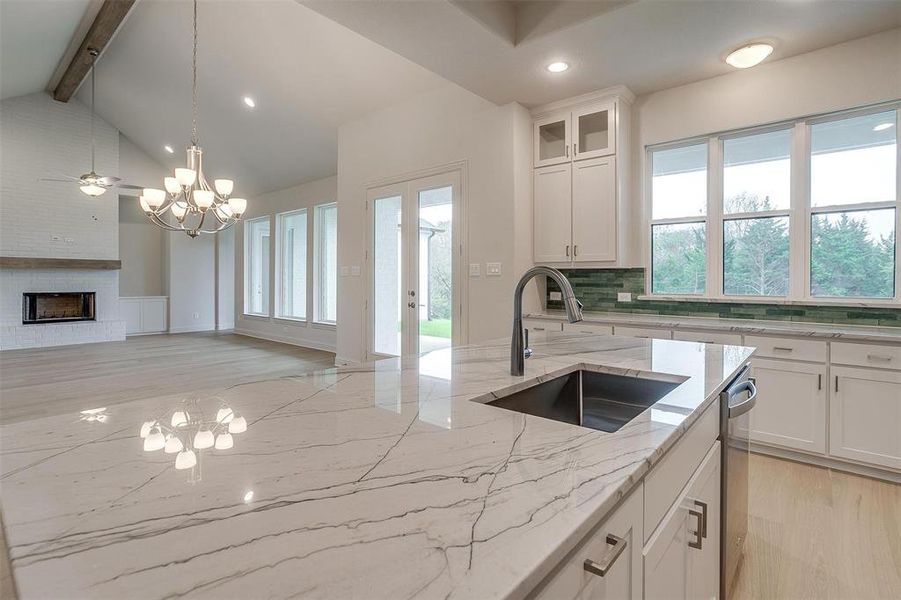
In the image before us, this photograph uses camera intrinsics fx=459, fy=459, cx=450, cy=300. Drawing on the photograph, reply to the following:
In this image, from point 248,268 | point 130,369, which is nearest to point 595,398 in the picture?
point 130,369

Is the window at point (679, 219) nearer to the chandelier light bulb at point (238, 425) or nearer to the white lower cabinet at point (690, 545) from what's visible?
the white lower cabinet at point (690, 545)

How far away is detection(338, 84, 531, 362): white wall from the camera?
4152mm

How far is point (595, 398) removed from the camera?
162 cm

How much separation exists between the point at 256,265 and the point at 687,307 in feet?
26.3

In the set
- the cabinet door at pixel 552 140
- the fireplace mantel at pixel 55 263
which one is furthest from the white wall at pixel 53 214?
the cabinet door at pixel 552 140

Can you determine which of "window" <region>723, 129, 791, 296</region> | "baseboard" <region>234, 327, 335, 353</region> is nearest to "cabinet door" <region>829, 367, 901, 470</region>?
"window" <region>723, 129, 791, 296</region>

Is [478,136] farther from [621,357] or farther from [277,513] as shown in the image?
[277,513]

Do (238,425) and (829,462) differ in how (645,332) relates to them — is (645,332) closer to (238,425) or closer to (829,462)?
(829,462)

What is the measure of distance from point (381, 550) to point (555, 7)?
329 centimetres

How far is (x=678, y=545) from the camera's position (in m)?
1.06

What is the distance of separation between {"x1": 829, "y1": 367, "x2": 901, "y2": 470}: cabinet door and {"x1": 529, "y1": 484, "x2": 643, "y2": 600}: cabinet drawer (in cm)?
283

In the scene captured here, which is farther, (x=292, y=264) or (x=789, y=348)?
(x=292, y=264)

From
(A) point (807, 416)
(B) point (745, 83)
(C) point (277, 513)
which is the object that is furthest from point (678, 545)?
(B) point (745, 83)

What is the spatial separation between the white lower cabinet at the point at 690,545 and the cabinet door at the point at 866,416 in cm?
204
